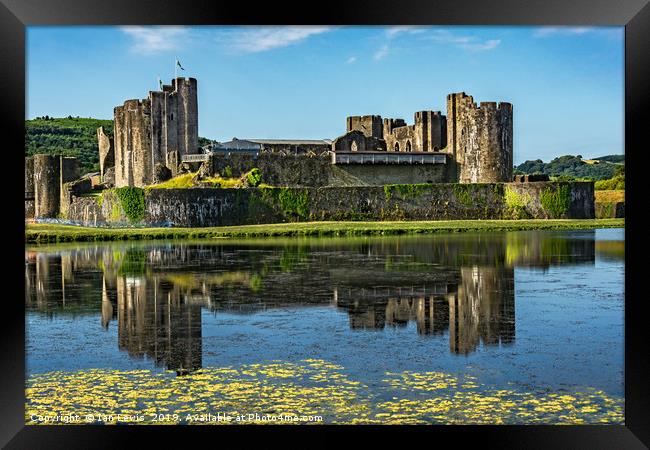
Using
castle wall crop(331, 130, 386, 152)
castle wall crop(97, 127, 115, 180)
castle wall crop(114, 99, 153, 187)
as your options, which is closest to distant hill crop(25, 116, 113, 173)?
castle wall crop(97, 127, 115, 180)

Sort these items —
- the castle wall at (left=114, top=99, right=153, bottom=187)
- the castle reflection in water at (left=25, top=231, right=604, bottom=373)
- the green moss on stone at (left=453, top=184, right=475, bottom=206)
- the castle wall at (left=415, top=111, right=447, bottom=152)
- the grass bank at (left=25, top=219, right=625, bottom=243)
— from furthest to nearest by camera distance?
the castle wall at (left=415, top=111, right=447, bottom=152)
the castle wall at (left=114, top=99, right=153, bottom=187)
the green moss on stone at (left=453, top=184, right=475, bottom=206)
the grass bank at (left=25, top=219, right=625, bottom=243)
the castle reflection in water at (left=25, top=231, right=604, bottom=373)

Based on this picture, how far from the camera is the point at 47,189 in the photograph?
4516 cm

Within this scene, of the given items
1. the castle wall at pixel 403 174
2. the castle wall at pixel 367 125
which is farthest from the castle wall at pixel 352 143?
the castle wall at pixel 403 174

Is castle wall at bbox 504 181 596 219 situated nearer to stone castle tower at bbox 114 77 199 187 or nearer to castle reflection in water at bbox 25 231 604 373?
castle reflection in water at bbox 25 231 604 373

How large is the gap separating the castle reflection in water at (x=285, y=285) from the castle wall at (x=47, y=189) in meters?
21.3

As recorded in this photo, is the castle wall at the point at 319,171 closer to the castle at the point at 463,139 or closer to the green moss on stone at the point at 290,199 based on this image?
the castle at the point at 463,139

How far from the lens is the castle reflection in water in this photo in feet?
34.0

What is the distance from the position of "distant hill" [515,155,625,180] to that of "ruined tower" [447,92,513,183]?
63.7ft

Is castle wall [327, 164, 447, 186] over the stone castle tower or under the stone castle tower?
under

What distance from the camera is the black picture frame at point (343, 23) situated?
5.82 metres
